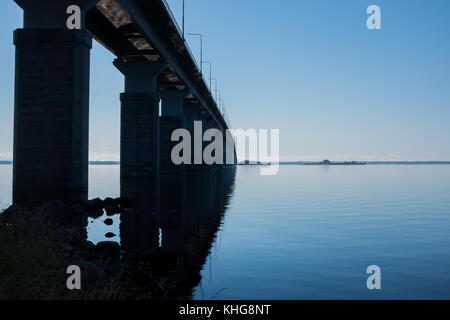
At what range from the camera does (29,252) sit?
25.1ft

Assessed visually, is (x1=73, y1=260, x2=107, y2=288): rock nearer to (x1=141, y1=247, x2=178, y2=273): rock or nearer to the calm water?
the calm water

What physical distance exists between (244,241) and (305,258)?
12.1ft

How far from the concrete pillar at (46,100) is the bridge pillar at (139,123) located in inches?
696

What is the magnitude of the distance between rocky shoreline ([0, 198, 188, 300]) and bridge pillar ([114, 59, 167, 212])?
2262 centimetres

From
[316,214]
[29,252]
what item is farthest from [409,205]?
[29,252]

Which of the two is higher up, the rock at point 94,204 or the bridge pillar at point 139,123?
the bridge pillar at point 139,123

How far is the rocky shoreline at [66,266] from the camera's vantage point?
6.78 meters

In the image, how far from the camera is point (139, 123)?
3997cm

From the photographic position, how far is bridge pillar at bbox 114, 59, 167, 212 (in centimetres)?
3934

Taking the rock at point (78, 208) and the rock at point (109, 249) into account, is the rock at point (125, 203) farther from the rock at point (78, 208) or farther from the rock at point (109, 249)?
the rock at point (109, 249)

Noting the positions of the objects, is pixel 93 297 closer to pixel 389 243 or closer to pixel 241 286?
pixel 241 286

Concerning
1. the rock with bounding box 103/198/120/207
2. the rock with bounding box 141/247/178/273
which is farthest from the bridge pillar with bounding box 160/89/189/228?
the rock with bounding box 141/247/178/273

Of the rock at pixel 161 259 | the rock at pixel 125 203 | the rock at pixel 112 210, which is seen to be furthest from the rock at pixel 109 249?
the rock at pixel 125 203

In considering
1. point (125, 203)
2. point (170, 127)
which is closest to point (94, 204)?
point (125, 203)
